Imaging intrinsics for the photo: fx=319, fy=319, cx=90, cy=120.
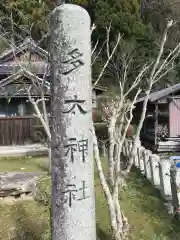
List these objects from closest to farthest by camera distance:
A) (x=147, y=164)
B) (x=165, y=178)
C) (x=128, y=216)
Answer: (x=128, y=216)
(x=165, y=178)
(x=147, y=164)

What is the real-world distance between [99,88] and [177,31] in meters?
12.1

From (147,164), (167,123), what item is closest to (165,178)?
(147,164)

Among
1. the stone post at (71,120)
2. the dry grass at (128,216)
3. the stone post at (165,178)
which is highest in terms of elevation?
the stone post at (71,120)

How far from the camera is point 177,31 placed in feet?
79.6

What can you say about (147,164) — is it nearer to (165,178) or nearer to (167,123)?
(165,178)

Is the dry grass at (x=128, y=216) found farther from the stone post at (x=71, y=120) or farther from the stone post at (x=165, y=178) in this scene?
the stone post at (x=71, y=120)

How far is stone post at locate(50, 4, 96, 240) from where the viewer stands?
3.11m

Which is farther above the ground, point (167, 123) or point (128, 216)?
point (167, 123)

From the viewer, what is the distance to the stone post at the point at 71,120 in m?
3.11

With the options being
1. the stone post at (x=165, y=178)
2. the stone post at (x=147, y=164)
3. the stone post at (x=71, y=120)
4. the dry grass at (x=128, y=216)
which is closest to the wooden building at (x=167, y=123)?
the stone post at (x=147, y=164)

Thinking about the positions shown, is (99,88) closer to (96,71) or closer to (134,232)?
(96,71)

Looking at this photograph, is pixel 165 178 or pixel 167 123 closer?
pixel 165 178

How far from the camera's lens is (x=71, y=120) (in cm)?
313

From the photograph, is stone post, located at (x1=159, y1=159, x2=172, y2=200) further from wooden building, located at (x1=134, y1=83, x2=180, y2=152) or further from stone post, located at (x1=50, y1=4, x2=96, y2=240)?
wooden building, located at (x1=134, y1=83, x2=180, y2=152)
